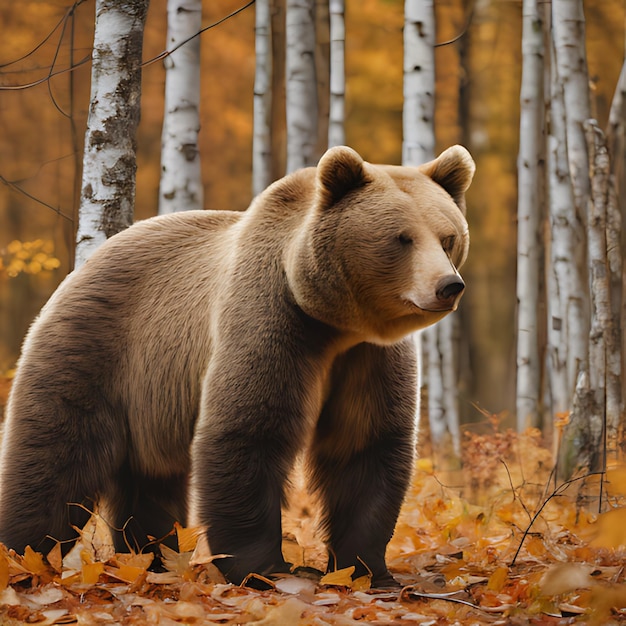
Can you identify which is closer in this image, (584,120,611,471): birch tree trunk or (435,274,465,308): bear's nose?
(435,274,465,308): bear's nose

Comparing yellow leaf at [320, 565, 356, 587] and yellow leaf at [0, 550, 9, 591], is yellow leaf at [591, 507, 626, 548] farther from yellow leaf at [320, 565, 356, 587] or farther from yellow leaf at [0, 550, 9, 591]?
yellow leaf at [0, 550, 9, 591]

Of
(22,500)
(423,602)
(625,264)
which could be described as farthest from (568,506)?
(22,500)

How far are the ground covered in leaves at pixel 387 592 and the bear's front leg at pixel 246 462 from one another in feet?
0.47

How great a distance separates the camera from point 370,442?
407 centimetres

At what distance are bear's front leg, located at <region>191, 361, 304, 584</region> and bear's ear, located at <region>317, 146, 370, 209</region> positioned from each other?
76 cm

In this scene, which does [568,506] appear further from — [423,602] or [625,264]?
[423,602]

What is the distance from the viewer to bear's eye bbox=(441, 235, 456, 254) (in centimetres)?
360

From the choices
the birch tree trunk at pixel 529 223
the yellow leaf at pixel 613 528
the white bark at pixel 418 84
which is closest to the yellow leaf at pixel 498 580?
the yellow leaf at pixel 613 528

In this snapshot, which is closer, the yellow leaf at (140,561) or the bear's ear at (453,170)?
the yellow leaf at (140,561)

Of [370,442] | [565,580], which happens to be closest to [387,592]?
[370,442]

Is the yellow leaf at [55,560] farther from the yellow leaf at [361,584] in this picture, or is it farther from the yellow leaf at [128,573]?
the yellow leaf at [361,584]

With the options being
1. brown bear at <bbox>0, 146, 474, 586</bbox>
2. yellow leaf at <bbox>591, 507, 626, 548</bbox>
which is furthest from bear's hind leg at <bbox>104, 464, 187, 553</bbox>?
yellow leaf at <bbox>591, 507, 626, 548</bbox>

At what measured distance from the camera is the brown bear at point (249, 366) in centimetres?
364

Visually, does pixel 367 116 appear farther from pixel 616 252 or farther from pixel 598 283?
pixel 598 283
